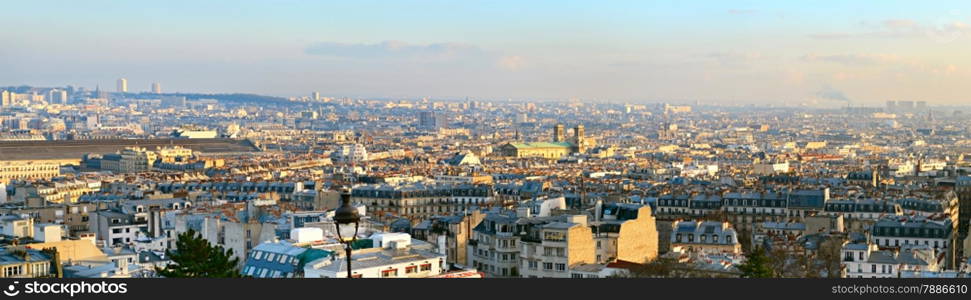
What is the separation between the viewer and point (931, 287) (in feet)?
44.8

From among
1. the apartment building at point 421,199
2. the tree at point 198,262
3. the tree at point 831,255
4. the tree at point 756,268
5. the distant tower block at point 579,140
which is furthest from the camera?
the distant tower block at point 579,140

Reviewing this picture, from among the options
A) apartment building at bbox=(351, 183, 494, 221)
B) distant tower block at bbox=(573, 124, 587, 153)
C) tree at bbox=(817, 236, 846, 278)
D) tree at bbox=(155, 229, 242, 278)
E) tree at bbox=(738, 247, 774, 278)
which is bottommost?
distant tower block at bbox=(573, 124, 587, 153)

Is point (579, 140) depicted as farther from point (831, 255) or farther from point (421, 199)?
point (831, 255)

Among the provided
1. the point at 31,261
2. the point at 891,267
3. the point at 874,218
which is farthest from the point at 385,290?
the point at 874,218

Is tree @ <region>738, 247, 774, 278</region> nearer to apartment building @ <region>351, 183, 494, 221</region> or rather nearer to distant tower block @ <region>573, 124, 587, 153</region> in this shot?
apartment building @ <region>351, 183, 494, 221</region>

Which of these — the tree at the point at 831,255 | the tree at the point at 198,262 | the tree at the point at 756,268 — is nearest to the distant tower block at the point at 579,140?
the tree at the point at 831,255

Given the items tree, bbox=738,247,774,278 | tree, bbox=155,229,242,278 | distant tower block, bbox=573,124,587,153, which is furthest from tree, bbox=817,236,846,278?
distant tower block, bbox=573,124,587,153

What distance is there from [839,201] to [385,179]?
25.0 meters

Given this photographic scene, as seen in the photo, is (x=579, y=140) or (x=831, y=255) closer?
(x=831, y=255)

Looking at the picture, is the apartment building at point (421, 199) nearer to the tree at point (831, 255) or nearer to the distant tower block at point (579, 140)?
the tree at point (831, 255)

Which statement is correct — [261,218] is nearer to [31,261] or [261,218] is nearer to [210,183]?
[31,261]

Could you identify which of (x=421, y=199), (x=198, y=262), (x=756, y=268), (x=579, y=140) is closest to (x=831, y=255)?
(x=756, y=268)

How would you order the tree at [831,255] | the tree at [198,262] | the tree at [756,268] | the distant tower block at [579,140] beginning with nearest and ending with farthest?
the tree at [198,262]
the tree at [756,268]
the tree at [831,255]
the distant tower block at [579,140]

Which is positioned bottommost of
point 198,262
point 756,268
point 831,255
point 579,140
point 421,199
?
point 579,140
